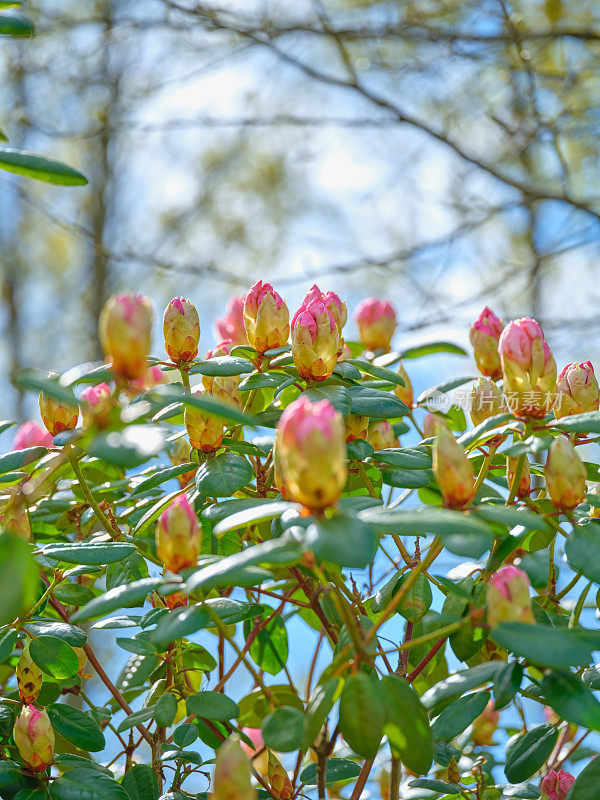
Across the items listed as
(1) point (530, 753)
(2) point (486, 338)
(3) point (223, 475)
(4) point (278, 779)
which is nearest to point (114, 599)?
(3) point (223, 475)

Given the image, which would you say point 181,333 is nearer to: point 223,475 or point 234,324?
point 223,475

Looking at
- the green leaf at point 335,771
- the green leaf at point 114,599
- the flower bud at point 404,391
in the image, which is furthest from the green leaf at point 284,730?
the flower bud at point 404,391

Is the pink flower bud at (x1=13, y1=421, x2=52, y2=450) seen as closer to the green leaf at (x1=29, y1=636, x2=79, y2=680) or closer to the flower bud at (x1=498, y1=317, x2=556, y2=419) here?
the green leaf at (x1=29, y1=636, x2=79, y2=680)

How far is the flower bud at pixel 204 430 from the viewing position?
2.14ft

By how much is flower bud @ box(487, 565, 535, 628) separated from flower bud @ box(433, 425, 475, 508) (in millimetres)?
57

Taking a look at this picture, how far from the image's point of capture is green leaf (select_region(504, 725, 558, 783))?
24.3 inches

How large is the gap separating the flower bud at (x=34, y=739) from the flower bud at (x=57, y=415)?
10.2 inches

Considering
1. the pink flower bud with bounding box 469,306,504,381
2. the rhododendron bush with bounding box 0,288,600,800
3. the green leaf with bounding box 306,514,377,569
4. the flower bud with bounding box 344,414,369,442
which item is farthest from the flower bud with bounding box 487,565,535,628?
the pink flower bud with bounding box 469,306,504,381

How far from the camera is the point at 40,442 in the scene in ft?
2.82

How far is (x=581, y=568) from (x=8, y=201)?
5.38 meters

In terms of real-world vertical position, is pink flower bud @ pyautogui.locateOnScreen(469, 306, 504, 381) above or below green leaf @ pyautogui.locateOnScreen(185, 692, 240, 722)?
above

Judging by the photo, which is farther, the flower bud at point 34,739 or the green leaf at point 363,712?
the flower bud at point 34,739

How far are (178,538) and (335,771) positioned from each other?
1.02 ft

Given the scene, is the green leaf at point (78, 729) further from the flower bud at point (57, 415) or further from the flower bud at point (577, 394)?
the flower bud at point (577, 394)
